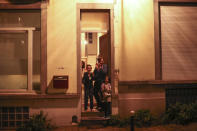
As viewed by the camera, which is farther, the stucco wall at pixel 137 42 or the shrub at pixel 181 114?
Result: the stucco wall at pixel 137 42

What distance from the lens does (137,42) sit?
28.4 feet

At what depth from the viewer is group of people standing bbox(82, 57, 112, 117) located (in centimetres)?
827

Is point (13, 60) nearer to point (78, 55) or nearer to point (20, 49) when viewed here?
point (20, 49)

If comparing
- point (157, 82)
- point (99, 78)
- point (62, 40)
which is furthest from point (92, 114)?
point (62, 40)

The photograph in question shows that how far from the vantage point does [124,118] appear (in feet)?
26.9

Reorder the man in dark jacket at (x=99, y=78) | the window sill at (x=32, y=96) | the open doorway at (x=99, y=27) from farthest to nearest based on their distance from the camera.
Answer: the man in dark jacket at (x=99, y=78), the open doorway at (x=99, y=27), the window sill at (x=32, y=96)

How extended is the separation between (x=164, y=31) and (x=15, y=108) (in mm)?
5790

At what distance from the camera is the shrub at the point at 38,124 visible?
7.46 metres

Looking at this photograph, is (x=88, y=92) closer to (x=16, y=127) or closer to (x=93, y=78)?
(x=93, y=78)

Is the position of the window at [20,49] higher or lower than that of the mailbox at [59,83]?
higher

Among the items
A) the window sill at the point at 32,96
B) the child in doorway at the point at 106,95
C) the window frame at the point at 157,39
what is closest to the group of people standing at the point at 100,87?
the child in doorway at the point at 106,95

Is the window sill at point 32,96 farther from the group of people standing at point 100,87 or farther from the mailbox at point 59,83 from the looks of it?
the group of people standing at point 100,87

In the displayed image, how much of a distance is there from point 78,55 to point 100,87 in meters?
1.54

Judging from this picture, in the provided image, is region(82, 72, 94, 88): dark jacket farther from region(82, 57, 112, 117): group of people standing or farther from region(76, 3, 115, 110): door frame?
region(76, 3, 115, 110): door frame
